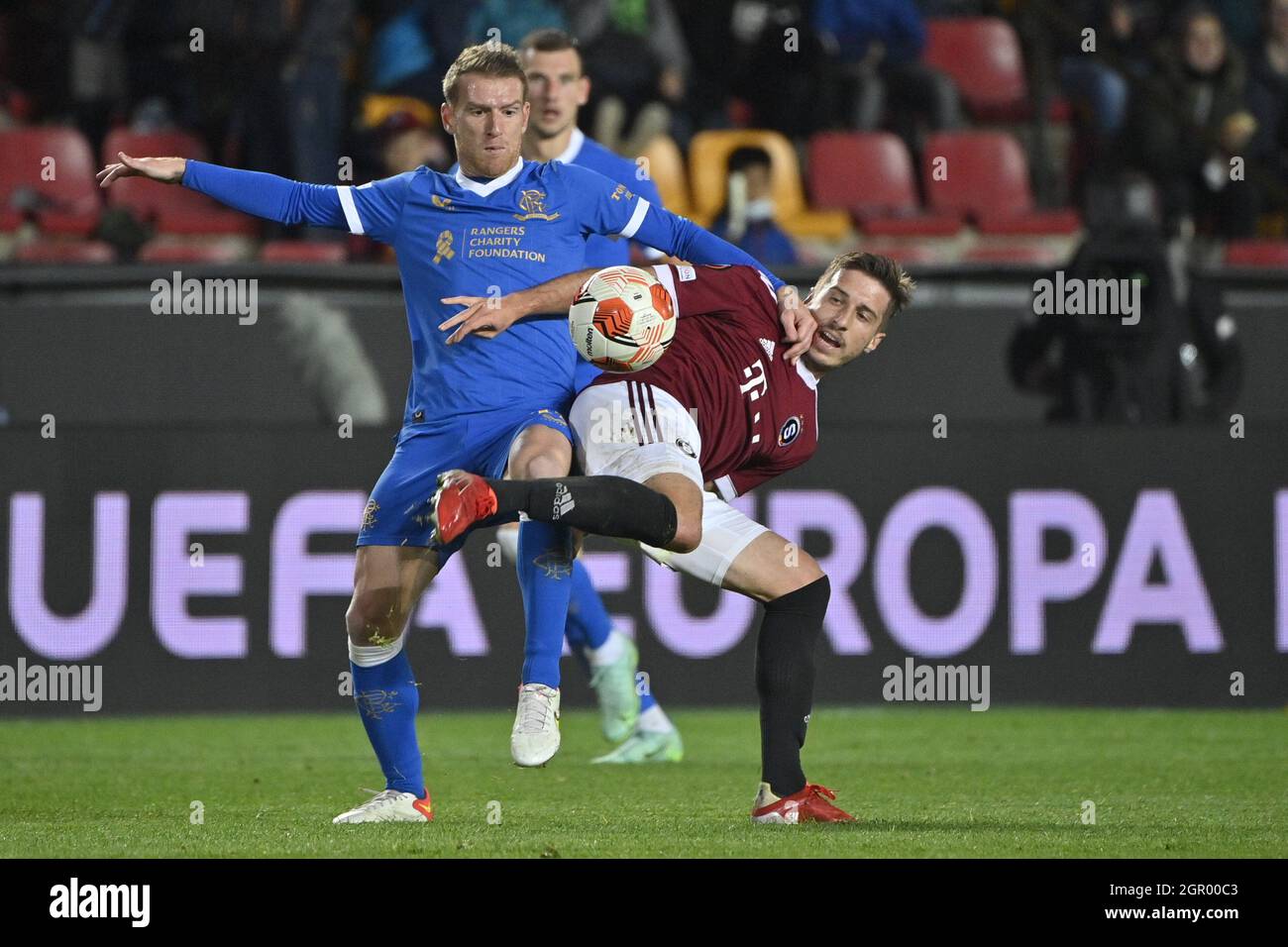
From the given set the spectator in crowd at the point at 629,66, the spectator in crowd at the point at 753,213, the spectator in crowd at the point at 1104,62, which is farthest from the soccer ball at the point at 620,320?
the spectator in crowd at the point at 1104,62

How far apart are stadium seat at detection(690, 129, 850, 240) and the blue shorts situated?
21.5 feet

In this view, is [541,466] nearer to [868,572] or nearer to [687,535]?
[687,535]

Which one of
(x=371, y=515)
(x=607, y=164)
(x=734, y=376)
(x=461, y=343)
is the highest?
(x=607, y=164)

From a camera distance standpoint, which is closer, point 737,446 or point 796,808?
point 796,808

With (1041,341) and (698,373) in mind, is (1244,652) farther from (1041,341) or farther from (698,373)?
(698,373)

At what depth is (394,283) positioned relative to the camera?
37.1 feet

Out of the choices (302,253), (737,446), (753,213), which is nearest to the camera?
(737,446)

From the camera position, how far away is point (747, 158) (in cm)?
1219

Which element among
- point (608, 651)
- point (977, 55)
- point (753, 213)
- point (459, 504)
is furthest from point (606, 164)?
point (977, 55)

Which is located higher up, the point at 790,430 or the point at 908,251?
the point at 908,251

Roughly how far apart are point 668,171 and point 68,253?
3.47 m

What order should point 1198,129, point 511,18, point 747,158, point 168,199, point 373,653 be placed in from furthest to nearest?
point 1198,129
point 511,18
point 168,199
point 747,158
point 373,653

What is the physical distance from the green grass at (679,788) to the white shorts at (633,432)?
1027 mm

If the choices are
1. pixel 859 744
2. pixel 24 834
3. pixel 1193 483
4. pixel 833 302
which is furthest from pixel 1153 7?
pixel 24 834
